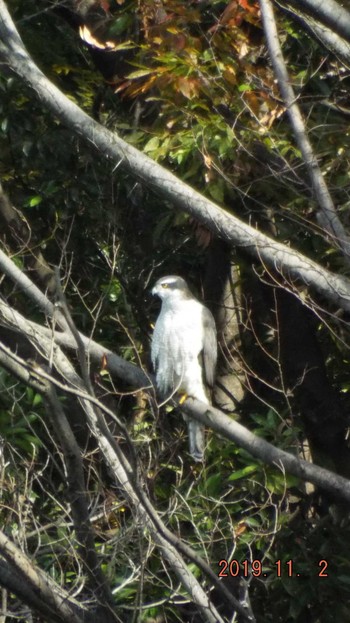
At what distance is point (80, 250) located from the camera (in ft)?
23.8

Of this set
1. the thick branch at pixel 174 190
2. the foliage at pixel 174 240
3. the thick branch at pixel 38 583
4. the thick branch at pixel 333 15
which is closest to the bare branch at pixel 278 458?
the foliage at pixel 174 240

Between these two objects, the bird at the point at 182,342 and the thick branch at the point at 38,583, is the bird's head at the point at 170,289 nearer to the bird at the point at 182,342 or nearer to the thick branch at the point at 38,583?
the bird at the point at 182,342

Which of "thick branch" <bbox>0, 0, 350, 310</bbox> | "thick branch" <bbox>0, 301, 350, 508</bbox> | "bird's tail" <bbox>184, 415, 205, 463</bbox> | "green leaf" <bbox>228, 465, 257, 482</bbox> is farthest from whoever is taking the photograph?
"bird's tail" <bbox>184, 415, 205, 463</bbox>

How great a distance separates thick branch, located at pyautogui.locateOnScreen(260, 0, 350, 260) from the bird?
1624 mm

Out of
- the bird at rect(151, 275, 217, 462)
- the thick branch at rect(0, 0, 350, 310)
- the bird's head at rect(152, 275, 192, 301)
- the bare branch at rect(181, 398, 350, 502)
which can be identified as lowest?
the bird at rect(151, 275, 217, 462)

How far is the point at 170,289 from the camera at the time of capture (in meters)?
6.31

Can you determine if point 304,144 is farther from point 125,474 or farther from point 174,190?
point 125,474

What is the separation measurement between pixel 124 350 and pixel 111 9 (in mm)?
1994

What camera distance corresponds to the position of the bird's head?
628cm

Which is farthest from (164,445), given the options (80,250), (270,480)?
(80,250)

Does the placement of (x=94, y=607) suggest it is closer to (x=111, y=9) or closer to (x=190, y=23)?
(x=190, y=23)

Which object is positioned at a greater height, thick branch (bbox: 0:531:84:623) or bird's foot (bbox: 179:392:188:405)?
thick branch (bbox: 0:531:84:623)

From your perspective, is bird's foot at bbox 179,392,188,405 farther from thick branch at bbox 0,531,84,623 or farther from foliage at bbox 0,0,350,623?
thick branch at bbox 0,531,84,623

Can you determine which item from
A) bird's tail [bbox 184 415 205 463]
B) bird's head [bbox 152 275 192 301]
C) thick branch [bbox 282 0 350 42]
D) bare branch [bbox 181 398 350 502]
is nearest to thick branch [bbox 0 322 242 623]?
bare branch [bbox 181 398 350 502]
